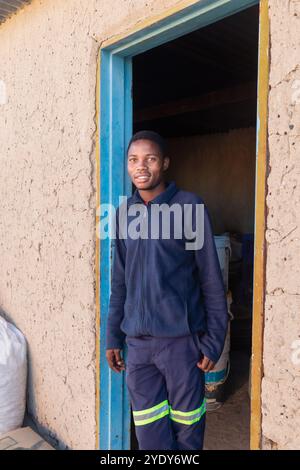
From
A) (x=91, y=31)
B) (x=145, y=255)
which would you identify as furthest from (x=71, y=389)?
(x=91, y=31)

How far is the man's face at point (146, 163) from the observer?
1.75 metres

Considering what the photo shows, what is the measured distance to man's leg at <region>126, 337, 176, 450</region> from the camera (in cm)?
176

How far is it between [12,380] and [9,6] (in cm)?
260

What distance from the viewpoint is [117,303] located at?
200 centimetres

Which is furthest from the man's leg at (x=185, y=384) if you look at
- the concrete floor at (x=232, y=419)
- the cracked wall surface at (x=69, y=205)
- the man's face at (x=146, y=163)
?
the concrete floor at (x=232, y=419)

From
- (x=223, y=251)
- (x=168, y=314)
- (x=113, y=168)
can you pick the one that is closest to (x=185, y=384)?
(x=168, y=314)

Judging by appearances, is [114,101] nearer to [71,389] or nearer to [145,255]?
[145,255]

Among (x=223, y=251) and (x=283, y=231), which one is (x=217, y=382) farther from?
(x=283, y=231)

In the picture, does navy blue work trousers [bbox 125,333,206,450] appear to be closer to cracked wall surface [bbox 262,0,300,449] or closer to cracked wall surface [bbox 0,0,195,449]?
cracked wall surface [bbox 262,0,300,449]

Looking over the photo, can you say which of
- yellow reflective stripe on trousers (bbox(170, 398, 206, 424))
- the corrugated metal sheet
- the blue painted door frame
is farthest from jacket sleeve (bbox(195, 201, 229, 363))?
the corrugated metal sheet

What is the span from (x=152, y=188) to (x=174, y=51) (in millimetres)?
2868

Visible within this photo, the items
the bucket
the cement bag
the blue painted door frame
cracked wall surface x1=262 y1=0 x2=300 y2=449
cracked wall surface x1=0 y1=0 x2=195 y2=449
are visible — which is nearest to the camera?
cracked wall surface x1=262 y1=0 x2=300 y2=449

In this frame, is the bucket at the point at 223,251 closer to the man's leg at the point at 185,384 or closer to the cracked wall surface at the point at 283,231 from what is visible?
the man's leg at the point at 185,384

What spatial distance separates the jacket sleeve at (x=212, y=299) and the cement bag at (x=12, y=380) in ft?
5.29
